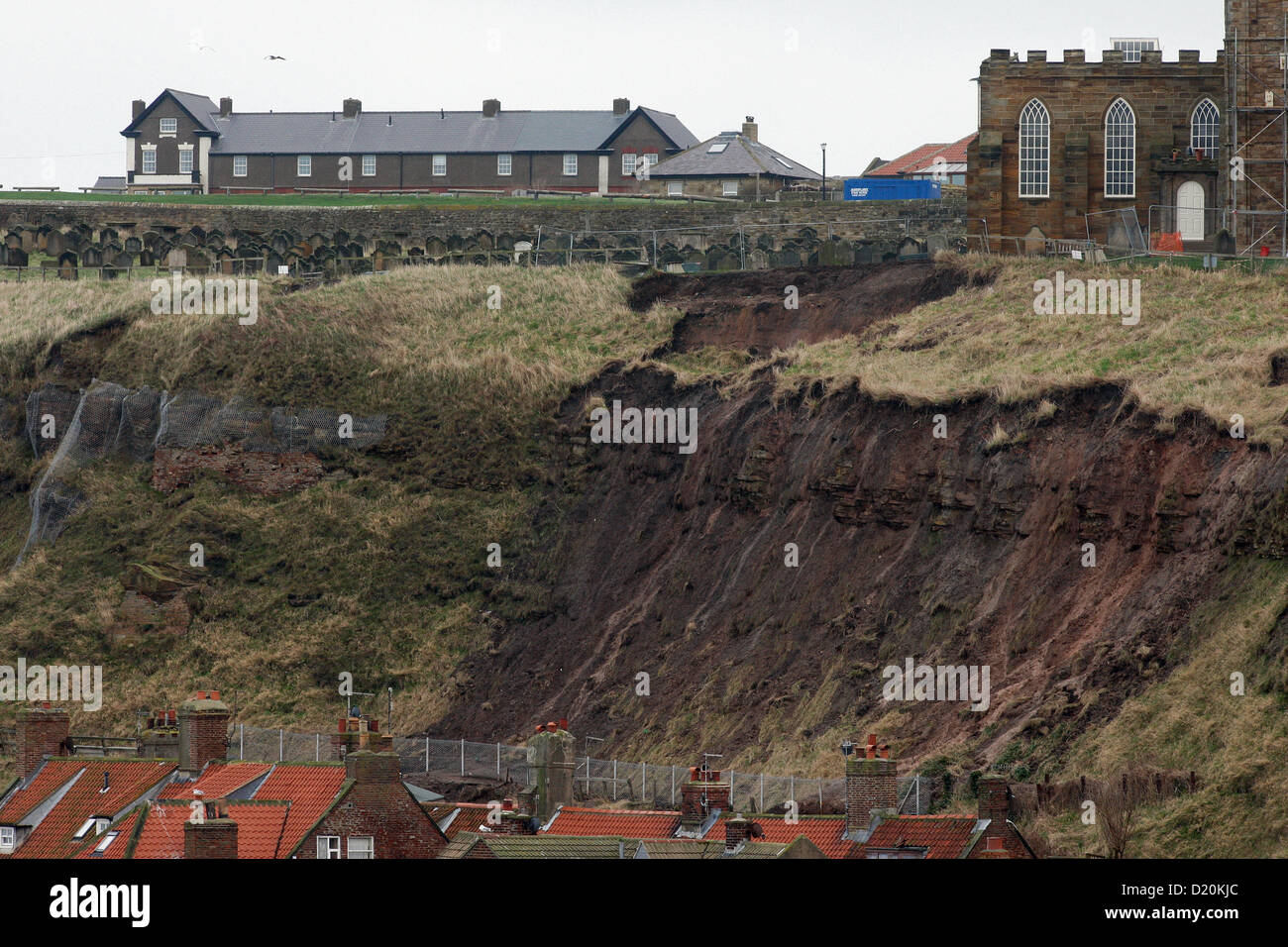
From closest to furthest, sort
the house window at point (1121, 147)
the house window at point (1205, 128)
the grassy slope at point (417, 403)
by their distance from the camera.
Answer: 1. the grassy slope at point (417, 403)
2. the house window at point (1205, 128)
3. the house window at point (1121, 147)

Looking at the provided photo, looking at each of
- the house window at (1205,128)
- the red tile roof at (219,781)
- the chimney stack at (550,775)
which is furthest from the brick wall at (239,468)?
the house window at (1205,128)

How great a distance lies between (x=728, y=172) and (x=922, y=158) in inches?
614

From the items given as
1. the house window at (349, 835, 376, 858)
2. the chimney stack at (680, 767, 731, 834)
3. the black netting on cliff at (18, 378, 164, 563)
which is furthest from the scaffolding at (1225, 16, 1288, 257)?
the house window at (349, 835, 376, 858)

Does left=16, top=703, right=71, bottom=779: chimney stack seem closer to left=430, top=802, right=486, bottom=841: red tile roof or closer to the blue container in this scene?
left=430, top=802, right=486, bottom=841: red tile roof

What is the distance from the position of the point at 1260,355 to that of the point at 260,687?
23956 mm

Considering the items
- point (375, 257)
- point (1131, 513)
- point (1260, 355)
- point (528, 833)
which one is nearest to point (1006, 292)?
point (1260, 355)

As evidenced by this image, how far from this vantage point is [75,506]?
5928 centimetres

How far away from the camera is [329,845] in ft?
98.9

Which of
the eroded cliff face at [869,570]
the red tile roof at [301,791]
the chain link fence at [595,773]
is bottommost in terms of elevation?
the chain link fence at [595,773]

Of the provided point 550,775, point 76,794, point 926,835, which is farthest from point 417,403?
point 926,835

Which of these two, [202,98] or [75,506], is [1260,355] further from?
[202,98]

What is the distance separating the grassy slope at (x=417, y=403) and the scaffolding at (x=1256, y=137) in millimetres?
6597

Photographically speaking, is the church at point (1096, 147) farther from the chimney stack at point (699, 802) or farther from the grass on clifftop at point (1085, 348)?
the chimney stack at point (699, 802)

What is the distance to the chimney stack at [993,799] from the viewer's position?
31062mm
